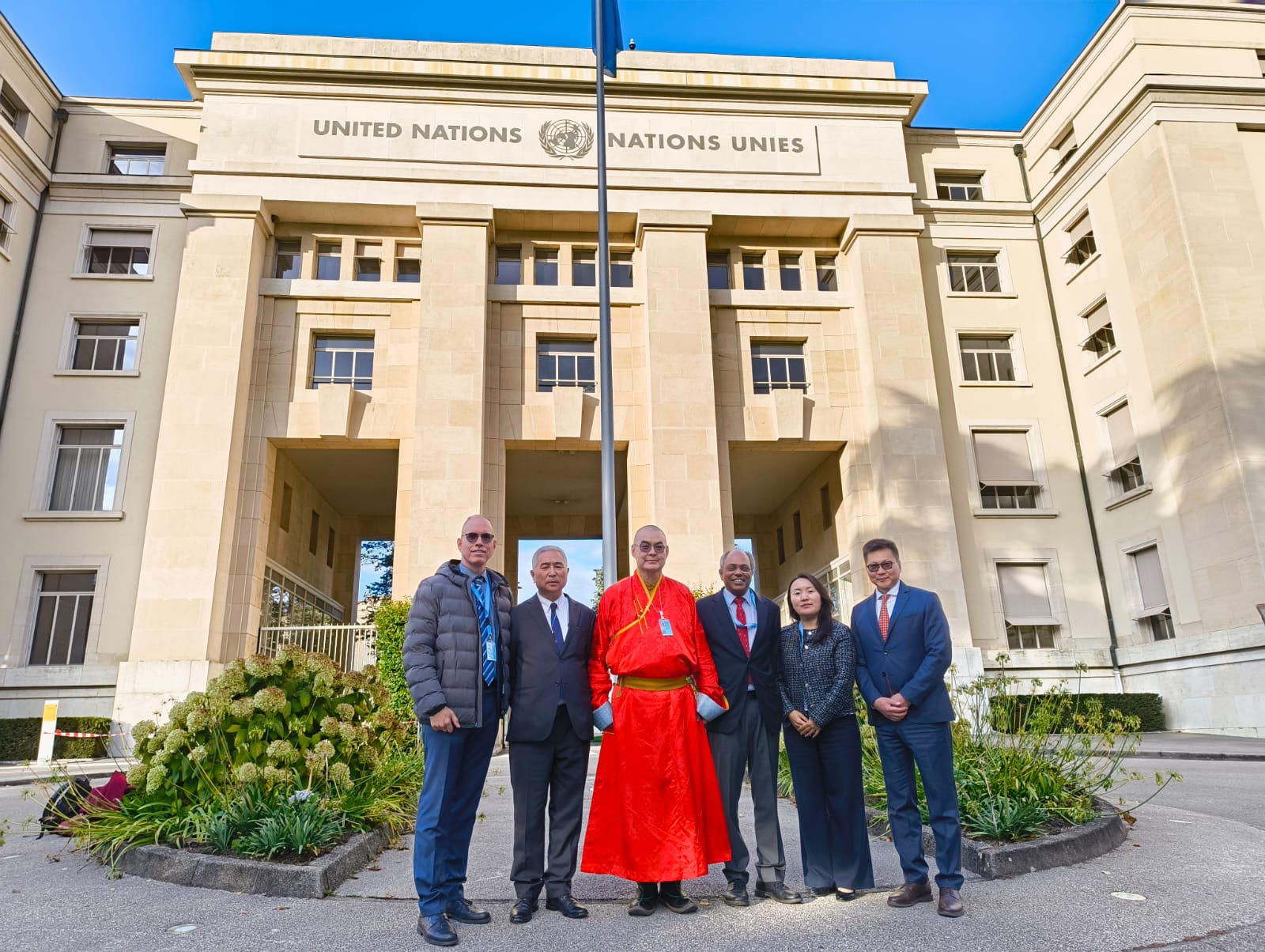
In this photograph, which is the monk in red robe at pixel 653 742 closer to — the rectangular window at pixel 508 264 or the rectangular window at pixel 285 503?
the rectangular window at pixel 508 264

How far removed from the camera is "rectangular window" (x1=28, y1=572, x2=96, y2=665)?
63.9 feet

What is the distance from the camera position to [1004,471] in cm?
2264

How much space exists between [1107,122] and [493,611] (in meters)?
22.5

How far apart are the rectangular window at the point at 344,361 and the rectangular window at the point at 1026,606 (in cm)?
1705

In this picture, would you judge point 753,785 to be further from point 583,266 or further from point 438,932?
point 583,266

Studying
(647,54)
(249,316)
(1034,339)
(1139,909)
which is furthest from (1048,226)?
(1139,909)

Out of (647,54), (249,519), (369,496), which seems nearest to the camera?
(249,519)

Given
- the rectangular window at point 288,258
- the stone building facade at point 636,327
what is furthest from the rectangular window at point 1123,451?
the rectangular window at point 288,258

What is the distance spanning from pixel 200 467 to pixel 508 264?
30.6ft

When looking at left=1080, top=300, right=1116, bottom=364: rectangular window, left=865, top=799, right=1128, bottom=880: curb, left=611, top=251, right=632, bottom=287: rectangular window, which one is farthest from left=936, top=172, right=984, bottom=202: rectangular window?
left=865, top=799, right=1128, bottom=880: curb

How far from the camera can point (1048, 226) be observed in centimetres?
2409

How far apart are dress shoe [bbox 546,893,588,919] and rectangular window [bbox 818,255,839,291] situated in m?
21.2

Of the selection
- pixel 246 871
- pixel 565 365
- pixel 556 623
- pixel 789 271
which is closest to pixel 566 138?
pixel 565 365

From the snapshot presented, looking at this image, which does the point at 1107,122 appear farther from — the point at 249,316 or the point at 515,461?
the point at 249,316
